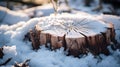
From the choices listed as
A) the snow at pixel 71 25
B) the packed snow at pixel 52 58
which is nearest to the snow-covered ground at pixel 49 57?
the packed snow at pixel 52 58

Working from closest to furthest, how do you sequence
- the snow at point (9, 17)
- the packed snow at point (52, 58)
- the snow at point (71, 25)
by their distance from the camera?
the packed snow at point (52, 58) → the snow at point (71, 25) → the snow at point (9, 17)

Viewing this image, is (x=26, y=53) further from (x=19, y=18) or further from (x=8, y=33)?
(x=19, y=18)

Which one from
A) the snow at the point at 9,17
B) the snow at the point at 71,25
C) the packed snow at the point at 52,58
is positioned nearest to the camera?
the packed snow at the point at 52,58

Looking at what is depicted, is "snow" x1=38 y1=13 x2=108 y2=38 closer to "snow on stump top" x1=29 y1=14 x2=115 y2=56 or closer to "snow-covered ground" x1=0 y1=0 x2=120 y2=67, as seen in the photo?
"snow on stump top" x1=29 y1=14 x2=115 y2=56

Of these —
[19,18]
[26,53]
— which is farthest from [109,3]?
[26,53]

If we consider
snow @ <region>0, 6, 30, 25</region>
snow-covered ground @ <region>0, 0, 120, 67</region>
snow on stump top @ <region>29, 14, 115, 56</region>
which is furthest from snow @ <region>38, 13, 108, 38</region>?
snow @ <region>0, 6, 30, 25</region>

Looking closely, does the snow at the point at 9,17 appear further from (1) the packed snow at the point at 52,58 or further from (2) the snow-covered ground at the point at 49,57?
(1) the packed snow at the point at 52,58

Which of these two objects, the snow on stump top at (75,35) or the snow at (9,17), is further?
the snow at (9,17)

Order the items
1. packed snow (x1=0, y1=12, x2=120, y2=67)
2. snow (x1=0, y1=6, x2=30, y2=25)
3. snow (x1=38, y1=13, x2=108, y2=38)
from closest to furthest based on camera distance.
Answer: packed snow (x1=0, y1=12, x2=120, y2=67), snow (x1=38, y1=13, x2=108, y2=38), snow (x1=0, y1=6, x2=30, y2=25)

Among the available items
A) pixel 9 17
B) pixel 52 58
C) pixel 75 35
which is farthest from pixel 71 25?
pixel 9 17
